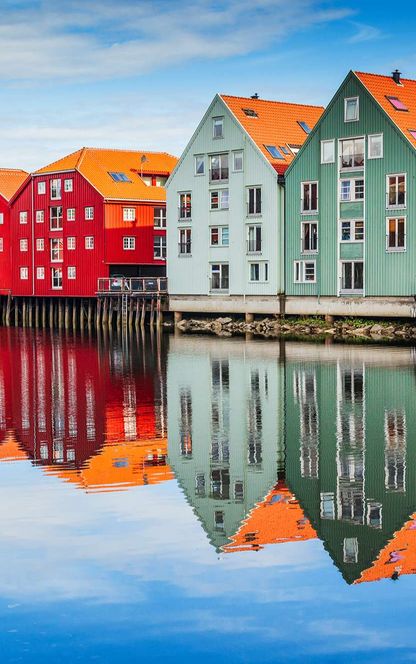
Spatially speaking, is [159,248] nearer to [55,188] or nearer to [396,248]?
[55,188]

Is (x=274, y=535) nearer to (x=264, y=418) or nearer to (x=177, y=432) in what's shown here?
(x=177, y=432)

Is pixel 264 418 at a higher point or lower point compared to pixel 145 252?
lower

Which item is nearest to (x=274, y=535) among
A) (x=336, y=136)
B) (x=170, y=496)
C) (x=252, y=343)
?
(x=170, y=496)

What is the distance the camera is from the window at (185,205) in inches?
2854

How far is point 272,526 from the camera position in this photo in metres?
16.3

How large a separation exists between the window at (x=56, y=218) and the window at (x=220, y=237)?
17.3m

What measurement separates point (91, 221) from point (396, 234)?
27.6 meters

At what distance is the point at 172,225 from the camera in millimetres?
73562

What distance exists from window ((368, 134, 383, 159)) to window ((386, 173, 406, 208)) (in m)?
1.41

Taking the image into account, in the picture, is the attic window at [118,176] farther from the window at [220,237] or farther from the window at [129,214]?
the window at [220,237]

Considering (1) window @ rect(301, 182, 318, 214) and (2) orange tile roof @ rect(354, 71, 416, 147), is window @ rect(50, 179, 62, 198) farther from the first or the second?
(2) orange tile roof @ rect(354, 71, 416, 147)

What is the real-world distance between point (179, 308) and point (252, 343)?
17634 mm

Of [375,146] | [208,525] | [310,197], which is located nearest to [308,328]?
[310,197]

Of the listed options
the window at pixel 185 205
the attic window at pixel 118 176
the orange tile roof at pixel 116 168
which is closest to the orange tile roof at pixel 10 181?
the orange tile roof at pixel 116 168
